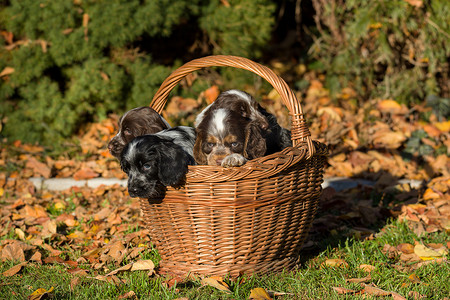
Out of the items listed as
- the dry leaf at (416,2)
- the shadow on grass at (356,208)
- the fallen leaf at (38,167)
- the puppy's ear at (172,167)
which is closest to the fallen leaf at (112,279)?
the puppy's ear at (172,167)

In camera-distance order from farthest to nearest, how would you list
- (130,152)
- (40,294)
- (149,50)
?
(149,50)
(130,152)
(40,294)

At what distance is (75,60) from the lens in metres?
7.41

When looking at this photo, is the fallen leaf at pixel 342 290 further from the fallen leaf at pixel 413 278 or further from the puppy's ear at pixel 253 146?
the puppy's ear at pixel 253 146

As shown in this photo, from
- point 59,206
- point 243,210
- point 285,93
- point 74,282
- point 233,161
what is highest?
point 285,93

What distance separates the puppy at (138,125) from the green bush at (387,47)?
13.9 feet

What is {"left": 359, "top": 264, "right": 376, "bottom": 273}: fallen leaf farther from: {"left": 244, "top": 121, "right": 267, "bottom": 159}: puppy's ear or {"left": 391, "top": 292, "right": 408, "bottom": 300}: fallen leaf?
{"left": 244, "top": 121, "right": 267, "bottom": 159}: puppy's ear

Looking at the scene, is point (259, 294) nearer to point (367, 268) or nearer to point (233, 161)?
point (233, 161)

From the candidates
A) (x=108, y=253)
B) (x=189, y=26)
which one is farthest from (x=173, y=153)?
(x=189, y=26)

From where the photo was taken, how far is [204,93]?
7852 mm

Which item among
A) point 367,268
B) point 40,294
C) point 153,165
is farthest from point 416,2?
point 40,294

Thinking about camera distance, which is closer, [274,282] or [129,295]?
[129,295]

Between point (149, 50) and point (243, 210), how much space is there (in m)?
5.68

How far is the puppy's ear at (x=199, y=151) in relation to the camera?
3.89m

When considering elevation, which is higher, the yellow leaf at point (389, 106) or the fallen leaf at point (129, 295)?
the yellow leaf at point (389, 106)
